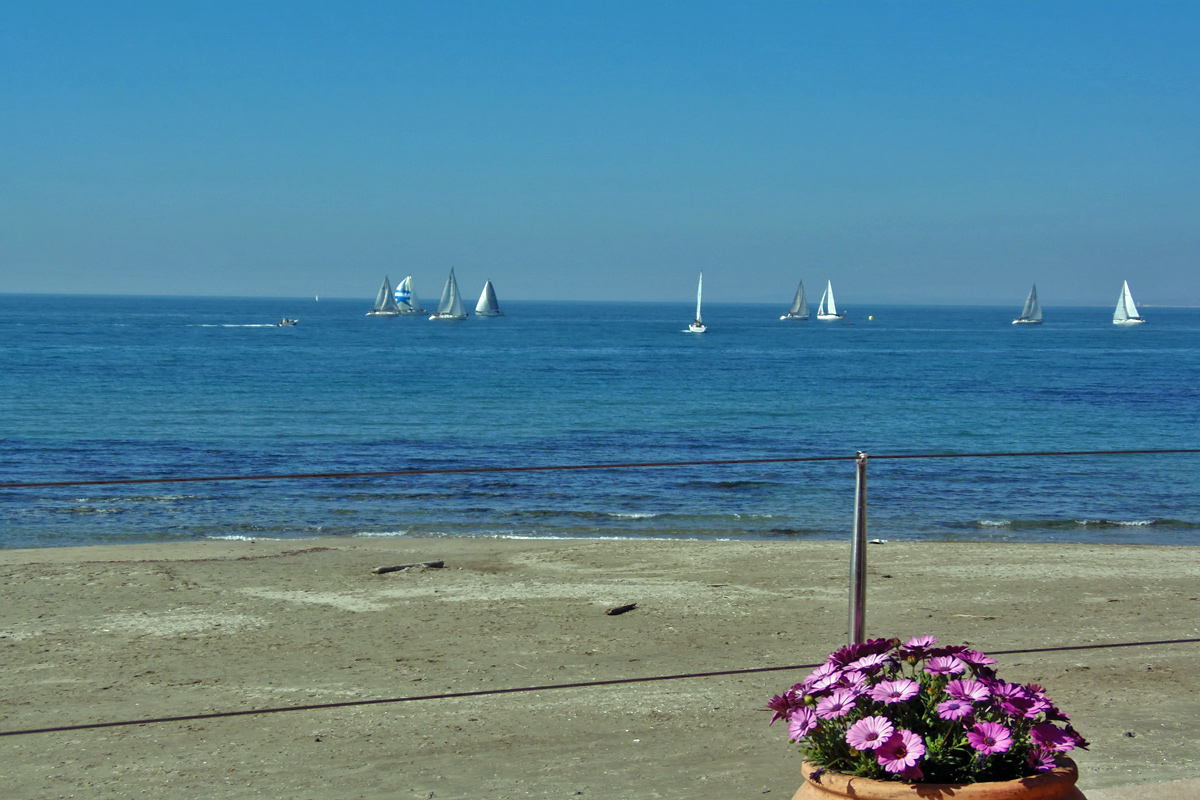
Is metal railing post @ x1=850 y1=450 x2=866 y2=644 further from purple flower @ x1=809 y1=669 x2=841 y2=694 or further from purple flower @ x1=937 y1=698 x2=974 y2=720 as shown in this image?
purple flower @ x1=937 y1=698 x2=974 y2=720

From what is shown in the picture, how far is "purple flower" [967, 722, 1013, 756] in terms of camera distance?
10.6ft

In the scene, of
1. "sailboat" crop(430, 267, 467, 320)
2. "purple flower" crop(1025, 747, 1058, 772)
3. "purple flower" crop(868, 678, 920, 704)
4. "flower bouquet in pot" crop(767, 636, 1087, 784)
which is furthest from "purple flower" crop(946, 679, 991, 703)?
"sailboat" crop(430, 267, 467, 320)

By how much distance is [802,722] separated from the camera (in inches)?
139

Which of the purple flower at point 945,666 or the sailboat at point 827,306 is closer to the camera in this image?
the purple flower at point 945,666

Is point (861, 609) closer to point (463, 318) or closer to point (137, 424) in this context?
point (137, 424)

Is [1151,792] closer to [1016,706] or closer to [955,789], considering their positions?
[1016,706]

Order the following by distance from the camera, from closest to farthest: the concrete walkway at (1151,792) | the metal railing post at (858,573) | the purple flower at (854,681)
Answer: the purple flower at (854,681), the concrete walkway at (1151,792), the metal railing post at (858,573)

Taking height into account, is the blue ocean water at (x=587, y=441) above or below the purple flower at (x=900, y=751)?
below

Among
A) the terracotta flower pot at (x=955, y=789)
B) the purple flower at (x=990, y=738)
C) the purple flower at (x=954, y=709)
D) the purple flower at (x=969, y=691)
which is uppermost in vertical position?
the purple flower at (x=969, y=691)

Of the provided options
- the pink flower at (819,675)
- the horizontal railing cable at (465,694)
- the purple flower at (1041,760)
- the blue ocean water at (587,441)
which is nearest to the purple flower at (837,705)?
the pink flower at (819,675)

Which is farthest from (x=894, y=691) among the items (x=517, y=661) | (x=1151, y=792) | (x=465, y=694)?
(x=517, y=661)

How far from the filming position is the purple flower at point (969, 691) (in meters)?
3.40

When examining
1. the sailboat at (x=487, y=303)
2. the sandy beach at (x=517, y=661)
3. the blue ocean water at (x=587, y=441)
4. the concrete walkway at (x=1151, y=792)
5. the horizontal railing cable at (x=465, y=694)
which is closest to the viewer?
the concrete walkway at (x=1151, y=792)

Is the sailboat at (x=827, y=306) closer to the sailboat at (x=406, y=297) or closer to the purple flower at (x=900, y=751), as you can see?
the sailboat at (x=406, y=297)
